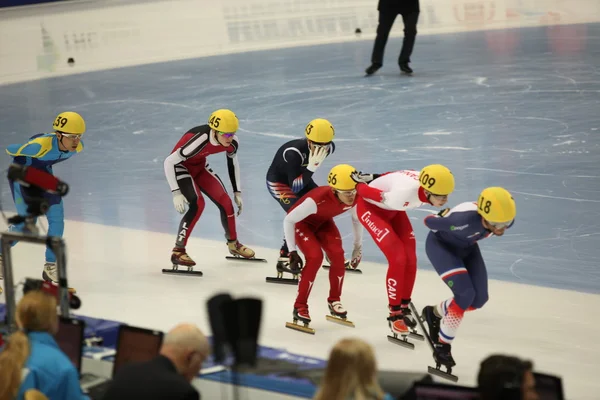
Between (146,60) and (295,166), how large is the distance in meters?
13.1

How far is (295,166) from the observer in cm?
778

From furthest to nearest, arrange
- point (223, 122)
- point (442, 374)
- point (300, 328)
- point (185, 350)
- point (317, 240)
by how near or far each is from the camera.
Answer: point (223, 122) → point (317, 240) → point (300, 328) → point (442, 374) → point (185, 350)

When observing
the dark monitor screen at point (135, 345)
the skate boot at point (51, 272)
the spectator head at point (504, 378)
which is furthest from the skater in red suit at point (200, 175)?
the spectator head at point (504, 378)

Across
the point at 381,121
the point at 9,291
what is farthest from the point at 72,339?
the point at 381,121

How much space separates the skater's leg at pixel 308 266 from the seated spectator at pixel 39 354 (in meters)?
2.76

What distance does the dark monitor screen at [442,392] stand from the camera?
157 inches

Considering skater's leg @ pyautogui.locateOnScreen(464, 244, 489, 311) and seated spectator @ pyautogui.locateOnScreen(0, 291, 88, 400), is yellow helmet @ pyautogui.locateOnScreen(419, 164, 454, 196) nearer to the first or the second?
skater's leg @ pyautogui.locateOnScreen(464, 244, 489, 311)

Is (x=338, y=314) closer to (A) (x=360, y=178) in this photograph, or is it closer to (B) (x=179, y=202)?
(A) (x=360, y=178)

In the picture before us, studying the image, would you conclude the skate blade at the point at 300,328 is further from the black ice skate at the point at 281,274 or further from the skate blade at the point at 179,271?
the skate blade at the point at 179,271

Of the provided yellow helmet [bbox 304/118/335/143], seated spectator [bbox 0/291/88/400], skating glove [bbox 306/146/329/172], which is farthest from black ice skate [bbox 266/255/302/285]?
seated spectator [bbox 0/291/88/400]

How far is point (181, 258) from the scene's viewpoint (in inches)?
322

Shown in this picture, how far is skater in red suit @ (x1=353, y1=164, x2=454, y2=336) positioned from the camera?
6.32 metres

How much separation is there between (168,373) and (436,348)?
2.72 metres

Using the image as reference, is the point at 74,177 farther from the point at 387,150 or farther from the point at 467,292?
the point at 467,292
